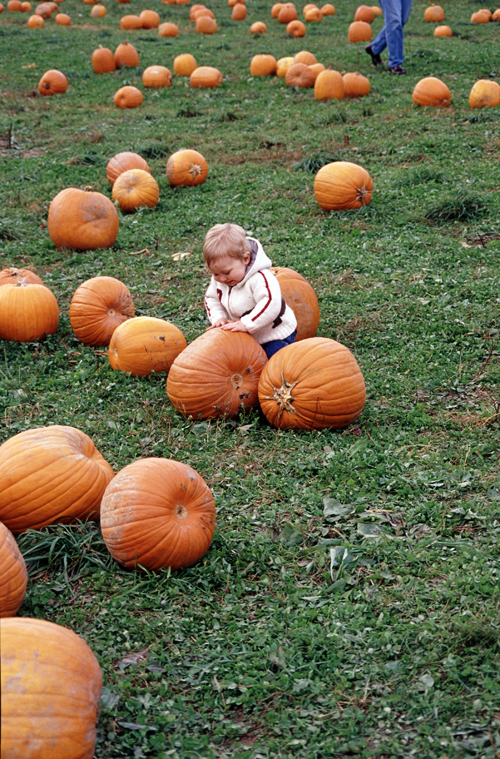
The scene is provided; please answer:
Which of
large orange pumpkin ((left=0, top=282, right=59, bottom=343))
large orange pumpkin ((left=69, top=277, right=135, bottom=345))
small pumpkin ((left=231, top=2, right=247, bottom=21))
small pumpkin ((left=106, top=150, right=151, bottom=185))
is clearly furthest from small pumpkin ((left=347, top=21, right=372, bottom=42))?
large orange pumpkin ((left=0, top=282, right=59, bottom=343))

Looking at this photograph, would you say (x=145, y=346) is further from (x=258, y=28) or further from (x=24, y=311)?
(x=258, y=28)

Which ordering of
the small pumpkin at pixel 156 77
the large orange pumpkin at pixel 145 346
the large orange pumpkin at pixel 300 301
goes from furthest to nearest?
the small pumpkin at pixel 156 77 → the large orange pumpkin at pixel 300 301 → the large orange pumpkin at pixel 145 346

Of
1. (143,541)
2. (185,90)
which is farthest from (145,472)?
(185,90)

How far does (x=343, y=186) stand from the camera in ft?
24.8

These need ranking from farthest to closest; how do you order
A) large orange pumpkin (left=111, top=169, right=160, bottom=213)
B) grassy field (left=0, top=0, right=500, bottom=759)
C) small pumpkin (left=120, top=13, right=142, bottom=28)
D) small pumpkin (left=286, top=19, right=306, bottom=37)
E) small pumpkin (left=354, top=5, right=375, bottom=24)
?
1. small pumpkin (left=120, top=13, right=142, bottom=28)
2. small pumpkin (left=354, top=5, right=375, bottom=24)
3. small pumpkin (left=286, top=19, right=306, bottom=37)
4. large orange pumpkin (left=111, top=169, right=160, bottom=213)
5. grassy field (left=0, top=0, right=500, bottom=759)

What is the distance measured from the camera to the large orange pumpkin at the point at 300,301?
507 cm

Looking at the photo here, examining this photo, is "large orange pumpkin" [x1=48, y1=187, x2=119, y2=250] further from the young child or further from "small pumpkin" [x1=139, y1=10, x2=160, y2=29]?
"small pumpkin" [x1=139, y1=10, x2=160, y2=29]

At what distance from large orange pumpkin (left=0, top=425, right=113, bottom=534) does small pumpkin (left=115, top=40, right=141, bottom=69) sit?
46.3 ft

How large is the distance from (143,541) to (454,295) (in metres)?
3.87

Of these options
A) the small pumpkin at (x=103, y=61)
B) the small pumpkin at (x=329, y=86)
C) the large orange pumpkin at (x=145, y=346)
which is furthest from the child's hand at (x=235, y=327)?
the small pumpkin at (x=103, y=61)

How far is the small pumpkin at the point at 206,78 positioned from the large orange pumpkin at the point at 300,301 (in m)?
10.1

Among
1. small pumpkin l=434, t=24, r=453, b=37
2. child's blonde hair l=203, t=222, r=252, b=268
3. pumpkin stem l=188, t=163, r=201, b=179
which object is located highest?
small pumpkin l=434, t=24, r=453, b=37

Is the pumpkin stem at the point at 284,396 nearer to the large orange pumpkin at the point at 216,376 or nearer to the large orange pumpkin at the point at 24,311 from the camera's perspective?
the large orange pumpkin at the point at 216,376

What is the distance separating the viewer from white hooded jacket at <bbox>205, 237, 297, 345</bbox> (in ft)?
14.8
